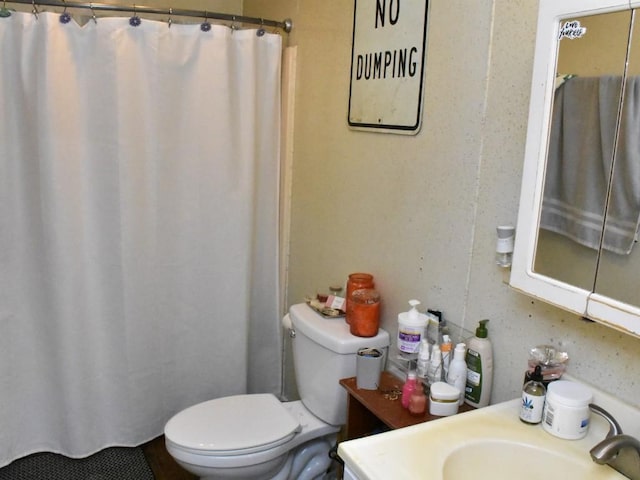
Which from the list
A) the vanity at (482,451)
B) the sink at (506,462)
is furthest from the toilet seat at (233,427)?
the sink at (506,462)

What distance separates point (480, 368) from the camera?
1.42m

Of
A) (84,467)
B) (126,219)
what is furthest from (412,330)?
(84,467)

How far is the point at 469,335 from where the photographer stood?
1518mm

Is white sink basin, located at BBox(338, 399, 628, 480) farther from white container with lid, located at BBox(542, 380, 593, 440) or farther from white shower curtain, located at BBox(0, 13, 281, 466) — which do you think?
white shower curtain, located at BBox(0, 13, 281, 466)

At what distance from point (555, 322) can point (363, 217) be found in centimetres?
79

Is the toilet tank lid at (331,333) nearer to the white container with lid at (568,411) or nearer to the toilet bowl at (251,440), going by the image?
the toilet bowl at (251,440)

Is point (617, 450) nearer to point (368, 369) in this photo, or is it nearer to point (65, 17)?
point (368, 369)

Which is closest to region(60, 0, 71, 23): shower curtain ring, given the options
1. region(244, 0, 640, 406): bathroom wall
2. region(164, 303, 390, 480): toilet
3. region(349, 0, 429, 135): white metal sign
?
region(244, 0, 640, 406): bathroom wall

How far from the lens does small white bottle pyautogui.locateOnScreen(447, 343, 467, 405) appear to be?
1.44 metres

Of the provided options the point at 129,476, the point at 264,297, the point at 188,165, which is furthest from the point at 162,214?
the point at 129,476

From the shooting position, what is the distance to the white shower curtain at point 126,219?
6.75 ft

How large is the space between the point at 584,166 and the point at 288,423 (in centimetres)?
122

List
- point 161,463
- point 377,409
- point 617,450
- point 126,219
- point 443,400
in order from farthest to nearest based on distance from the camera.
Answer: point 161,463
point 126,219
point 377,409
point 443,400
point 617,450

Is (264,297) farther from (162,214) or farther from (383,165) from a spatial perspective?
(383,165)
